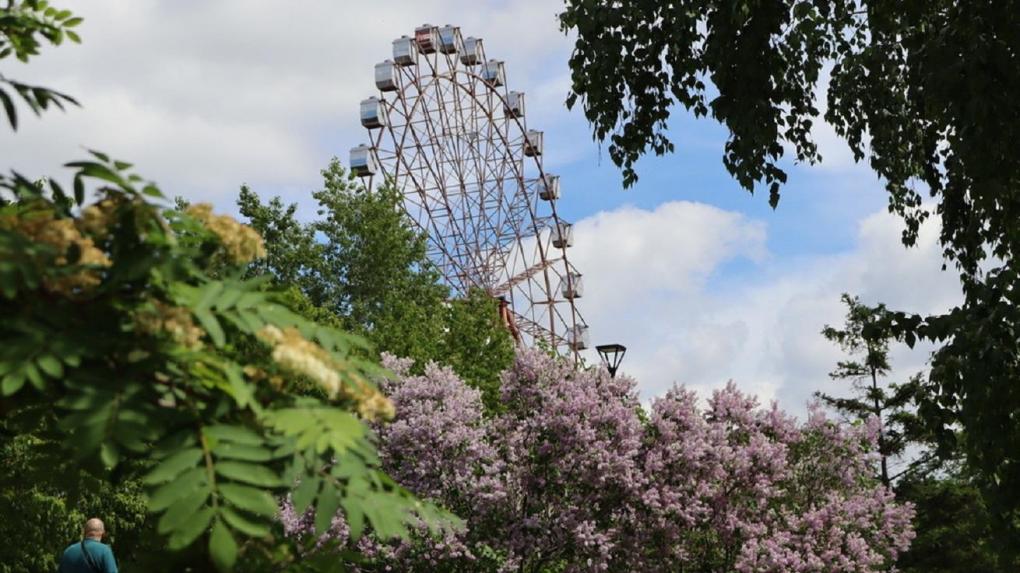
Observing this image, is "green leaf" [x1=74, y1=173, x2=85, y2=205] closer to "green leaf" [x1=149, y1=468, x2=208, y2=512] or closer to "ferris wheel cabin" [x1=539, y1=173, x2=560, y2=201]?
"green leaf" [x1=149, y1=468, x2=208, y2=512]

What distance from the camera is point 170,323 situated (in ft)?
9.07

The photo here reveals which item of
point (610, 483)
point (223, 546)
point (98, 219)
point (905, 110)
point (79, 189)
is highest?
point (905, 110)

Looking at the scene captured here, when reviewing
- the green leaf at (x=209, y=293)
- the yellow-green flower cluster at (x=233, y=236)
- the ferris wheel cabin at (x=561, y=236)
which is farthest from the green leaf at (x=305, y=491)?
the ferris wheel cabin at (x=561, y=236)

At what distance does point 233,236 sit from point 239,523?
84cm

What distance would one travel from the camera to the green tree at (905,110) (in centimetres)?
897

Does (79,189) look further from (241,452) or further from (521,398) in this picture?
(521,398)

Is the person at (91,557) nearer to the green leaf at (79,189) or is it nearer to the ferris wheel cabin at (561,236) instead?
the green leaf at (79,189)

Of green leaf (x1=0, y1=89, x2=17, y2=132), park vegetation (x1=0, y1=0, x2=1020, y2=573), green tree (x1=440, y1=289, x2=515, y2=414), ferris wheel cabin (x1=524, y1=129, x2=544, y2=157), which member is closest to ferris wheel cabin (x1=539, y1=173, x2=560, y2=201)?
ferris wheel cabin (x1=524, y1=129, x2=544, y2=157)

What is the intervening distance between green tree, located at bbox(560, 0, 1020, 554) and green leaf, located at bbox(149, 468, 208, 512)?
23.4ft

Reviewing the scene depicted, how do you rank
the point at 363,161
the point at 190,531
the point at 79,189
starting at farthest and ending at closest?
the point at 363,161
the point at 79,189
the point at 190,531

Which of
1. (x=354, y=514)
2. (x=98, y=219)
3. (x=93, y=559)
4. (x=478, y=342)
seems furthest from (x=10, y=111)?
(x=478, y=342)

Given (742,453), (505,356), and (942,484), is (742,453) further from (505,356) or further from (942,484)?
(942,484)

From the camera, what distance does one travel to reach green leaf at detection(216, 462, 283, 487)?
8.70 feet

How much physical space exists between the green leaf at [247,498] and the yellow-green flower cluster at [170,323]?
348 millimetres
